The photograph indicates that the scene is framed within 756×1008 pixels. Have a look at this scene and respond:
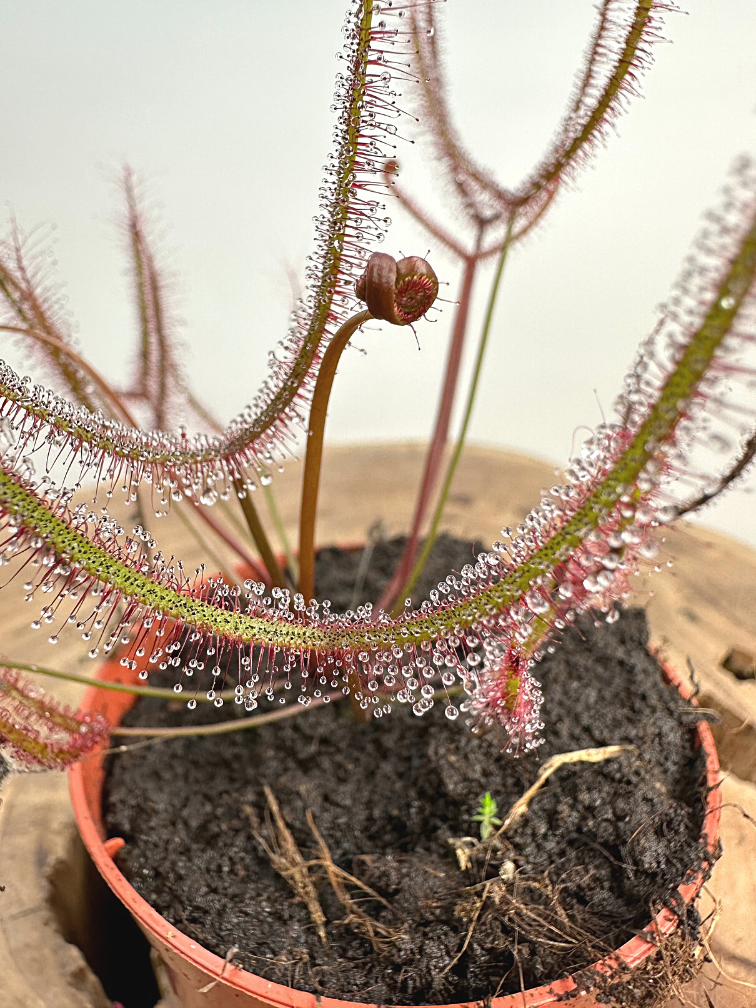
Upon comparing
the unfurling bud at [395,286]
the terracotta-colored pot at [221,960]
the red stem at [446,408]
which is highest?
the unfurling bud at [395,286]

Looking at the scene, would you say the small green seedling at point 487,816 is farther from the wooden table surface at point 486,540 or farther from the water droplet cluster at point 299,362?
the water droplet cluster at point 299,362

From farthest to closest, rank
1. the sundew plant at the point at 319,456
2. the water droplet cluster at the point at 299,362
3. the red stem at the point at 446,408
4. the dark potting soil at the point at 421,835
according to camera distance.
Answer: the red stem at the point at 446,408
the dark potting soil at the point at 421,835
the water droplet cluster at the point at 299,362
the sundew plant at the point at 319,456

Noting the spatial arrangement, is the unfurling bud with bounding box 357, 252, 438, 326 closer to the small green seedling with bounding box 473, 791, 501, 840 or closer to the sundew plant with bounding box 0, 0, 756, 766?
the sundew plant with bounding box 0, 0, 756, 766

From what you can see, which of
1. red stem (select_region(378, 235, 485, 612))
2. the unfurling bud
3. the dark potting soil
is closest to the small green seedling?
the dark potting soil

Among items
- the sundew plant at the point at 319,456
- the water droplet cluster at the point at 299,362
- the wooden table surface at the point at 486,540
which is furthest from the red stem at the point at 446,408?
the water droplet cluster at the point at 299,362

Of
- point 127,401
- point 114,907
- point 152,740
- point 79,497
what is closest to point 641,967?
point 152,740

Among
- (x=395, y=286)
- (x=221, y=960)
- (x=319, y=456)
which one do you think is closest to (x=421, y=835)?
(x=221, y=960)
